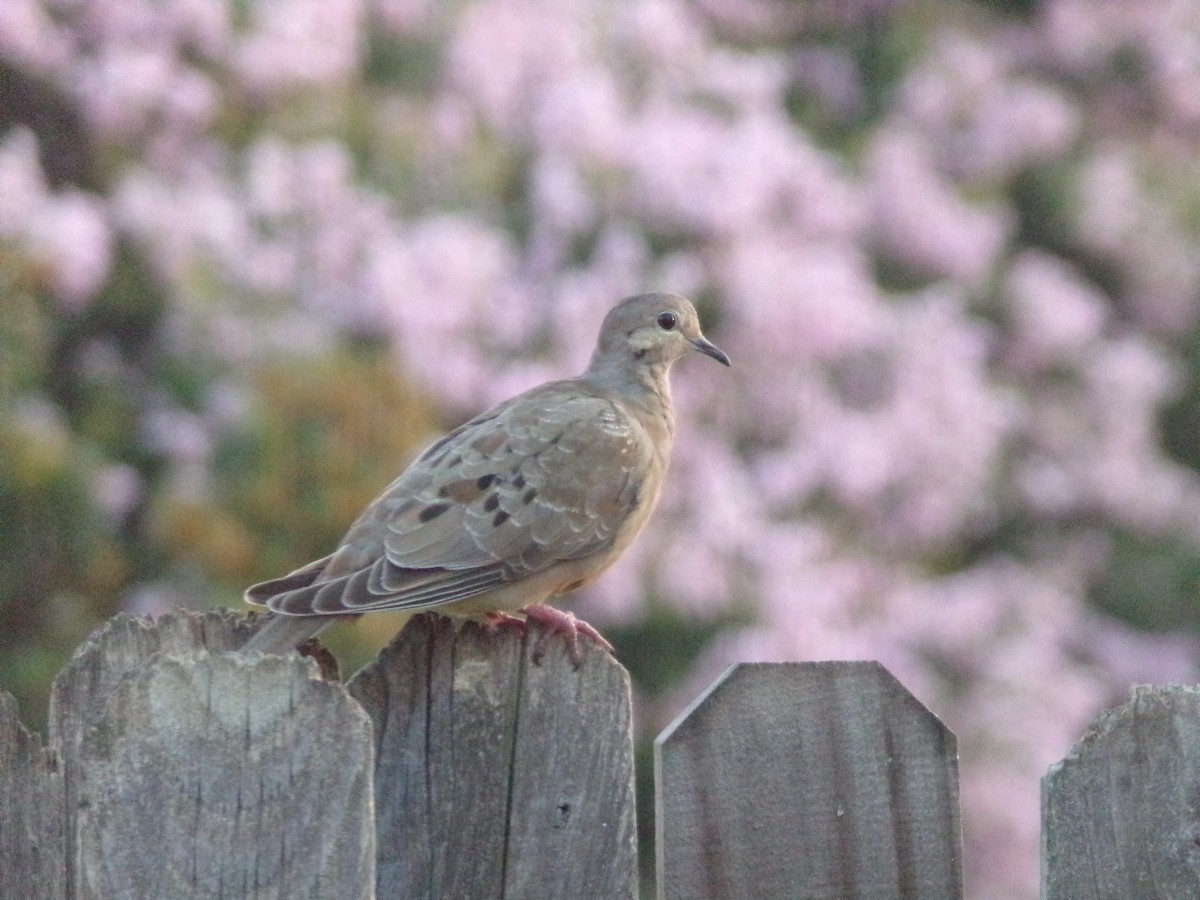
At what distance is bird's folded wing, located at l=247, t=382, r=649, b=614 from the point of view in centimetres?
308

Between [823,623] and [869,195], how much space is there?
1.99 meters

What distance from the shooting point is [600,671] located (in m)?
2.09

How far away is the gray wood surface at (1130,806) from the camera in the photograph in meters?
2.03

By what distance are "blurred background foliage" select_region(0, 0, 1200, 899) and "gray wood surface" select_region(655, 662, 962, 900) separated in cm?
293

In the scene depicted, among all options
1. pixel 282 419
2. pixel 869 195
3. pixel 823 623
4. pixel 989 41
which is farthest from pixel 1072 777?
pixel 989 41

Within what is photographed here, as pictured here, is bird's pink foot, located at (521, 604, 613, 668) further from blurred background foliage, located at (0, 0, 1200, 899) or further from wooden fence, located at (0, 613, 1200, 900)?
blurred background foliage, located at (0, 0, 1200, 899)

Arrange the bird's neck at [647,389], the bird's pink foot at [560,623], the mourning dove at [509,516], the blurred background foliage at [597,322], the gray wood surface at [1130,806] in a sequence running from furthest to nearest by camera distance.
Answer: the blurred background foliage at [597,322] < the bird's neck at [647,389] < the mourning dove at [509,516] < the bird's pink foot at [560,623] < the gray wood surface at [1130,806]

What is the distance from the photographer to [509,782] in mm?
2105

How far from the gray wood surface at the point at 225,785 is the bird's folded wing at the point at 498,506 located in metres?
1.11

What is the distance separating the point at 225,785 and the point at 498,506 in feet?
5.09

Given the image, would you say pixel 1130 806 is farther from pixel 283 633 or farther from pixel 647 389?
pixel 647 389

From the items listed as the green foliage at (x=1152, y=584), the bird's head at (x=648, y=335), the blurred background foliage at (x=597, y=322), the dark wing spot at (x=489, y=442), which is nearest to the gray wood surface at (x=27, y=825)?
the dark wing spot at (x=489, y=442)

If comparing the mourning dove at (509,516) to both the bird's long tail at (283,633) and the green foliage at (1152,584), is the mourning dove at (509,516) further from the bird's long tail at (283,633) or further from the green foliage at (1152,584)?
the green foliage at (1152,584)

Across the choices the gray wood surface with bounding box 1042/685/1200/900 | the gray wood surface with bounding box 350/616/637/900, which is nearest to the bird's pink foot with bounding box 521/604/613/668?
the gray wood surface with bounding box 350/616/637/900
